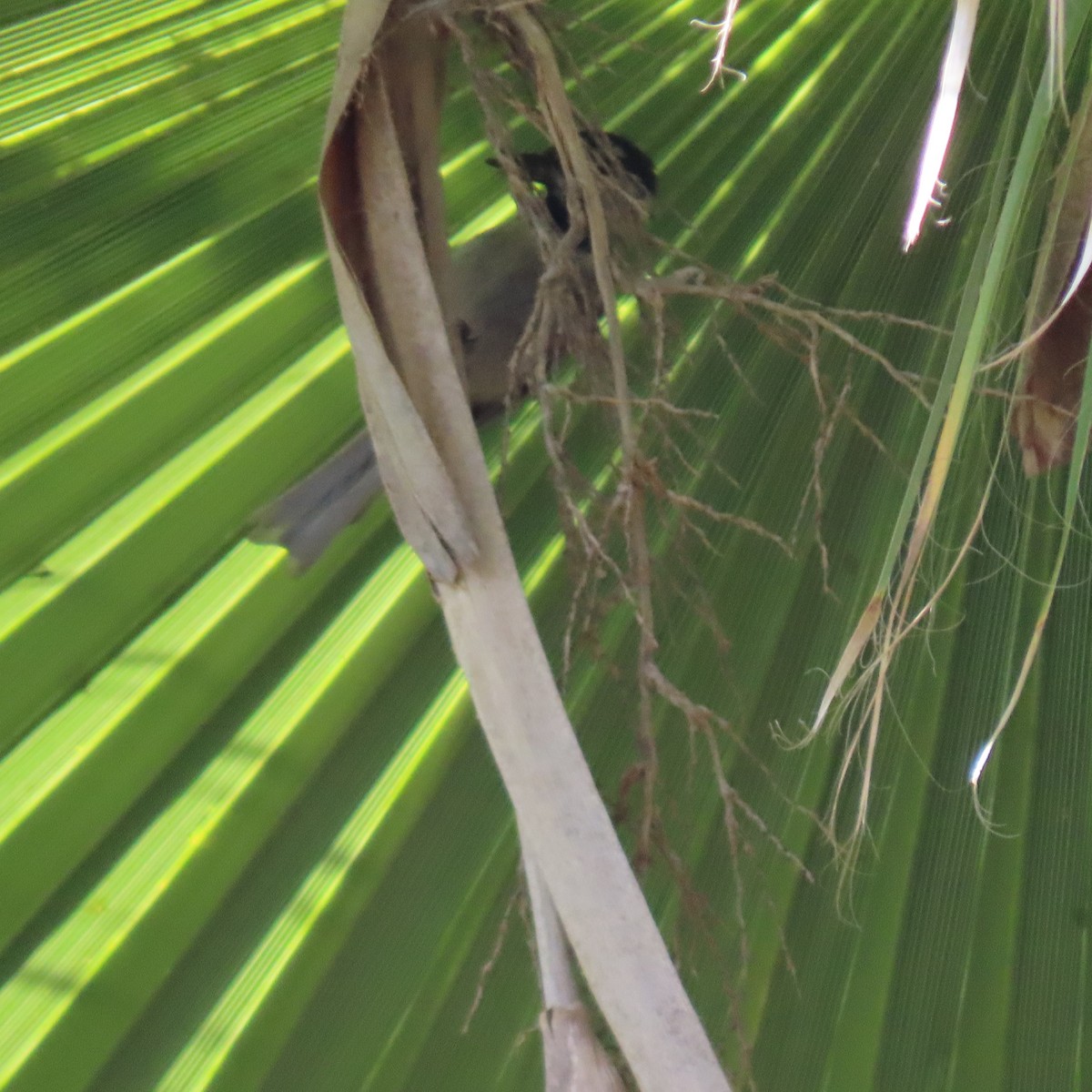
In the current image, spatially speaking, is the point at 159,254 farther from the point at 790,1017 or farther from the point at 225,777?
the point at 790,1017

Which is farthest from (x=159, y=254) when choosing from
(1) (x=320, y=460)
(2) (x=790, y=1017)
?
(2) (x=790, y=1017)

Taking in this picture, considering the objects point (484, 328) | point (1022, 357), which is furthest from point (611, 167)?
point (484, 328)

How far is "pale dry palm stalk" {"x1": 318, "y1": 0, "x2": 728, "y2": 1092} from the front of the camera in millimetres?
467

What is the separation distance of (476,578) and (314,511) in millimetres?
237

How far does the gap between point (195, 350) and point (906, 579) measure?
461 mm

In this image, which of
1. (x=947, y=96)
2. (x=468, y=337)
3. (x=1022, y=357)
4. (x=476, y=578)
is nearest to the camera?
(x=947, y=96)

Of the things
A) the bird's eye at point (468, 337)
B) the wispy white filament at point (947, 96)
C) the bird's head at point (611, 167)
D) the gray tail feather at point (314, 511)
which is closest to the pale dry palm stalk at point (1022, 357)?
the wispy white filament at point (947, 96)

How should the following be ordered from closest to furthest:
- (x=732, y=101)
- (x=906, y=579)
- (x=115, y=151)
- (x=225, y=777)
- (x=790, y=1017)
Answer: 1. (x=906, y=579)
2. (x=115, y=151)
3. (x=225, y=777)
4. (x=732, y=101)
5. (x=790, y=1017)

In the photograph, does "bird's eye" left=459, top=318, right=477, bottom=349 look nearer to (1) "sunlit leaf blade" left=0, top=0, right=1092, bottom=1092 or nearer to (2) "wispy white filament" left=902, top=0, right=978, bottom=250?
(1) "sunlit leaf blade" left=0, top=0, right=1092, bottom=1092

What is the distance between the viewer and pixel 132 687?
2.20ft

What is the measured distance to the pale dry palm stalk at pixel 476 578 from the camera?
467 mm

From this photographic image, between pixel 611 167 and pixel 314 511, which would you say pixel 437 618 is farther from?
pixel 611 167

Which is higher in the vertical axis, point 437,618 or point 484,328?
point 484,328

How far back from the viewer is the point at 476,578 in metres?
0.51
